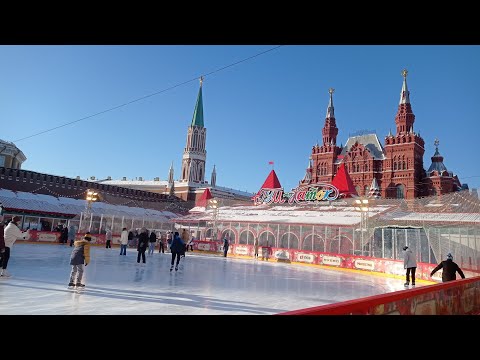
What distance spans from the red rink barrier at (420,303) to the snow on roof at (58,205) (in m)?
29.9

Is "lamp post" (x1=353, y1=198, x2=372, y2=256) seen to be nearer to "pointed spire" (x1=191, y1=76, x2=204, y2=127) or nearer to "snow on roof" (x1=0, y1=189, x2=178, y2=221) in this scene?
"snow on roof" (x1=0, y1=189, x2=178, y2=221)

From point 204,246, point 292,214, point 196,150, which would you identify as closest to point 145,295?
point 292,214

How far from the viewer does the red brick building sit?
46969 mm

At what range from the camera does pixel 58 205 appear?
34.3m

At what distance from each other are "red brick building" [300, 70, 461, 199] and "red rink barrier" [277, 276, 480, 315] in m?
39.2

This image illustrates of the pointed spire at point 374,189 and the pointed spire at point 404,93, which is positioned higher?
the pointed spire at point 404,93

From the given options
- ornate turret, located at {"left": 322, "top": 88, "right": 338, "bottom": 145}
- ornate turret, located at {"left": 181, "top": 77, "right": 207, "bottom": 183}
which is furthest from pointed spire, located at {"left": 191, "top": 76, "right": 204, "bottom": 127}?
ornate turret, located at {"left": 322, "top": 88, "right": 338, "bottom": 145}

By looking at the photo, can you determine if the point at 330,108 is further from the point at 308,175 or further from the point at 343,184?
the point at 343,184

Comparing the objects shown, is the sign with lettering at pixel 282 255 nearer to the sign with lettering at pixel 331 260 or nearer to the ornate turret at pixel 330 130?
the sign with lettering at pixel 331 260

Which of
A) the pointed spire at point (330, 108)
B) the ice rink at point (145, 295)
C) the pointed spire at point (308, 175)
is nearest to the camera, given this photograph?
the ice rink at point (145, 295)

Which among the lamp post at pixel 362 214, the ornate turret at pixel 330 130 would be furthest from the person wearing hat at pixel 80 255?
the ornate turret at pixel 330 130

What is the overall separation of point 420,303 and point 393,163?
47.2 m

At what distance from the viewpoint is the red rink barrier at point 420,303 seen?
3.39 m
